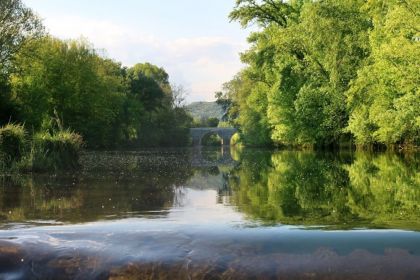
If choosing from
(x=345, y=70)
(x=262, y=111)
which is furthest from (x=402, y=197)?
(x=262, y=111)

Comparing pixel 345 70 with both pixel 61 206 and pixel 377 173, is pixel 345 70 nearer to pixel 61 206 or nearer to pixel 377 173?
pixel 377 173

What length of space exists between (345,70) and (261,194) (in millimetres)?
28607

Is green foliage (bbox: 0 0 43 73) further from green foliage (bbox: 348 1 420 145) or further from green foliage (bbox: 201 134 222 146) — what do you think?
green foliage (bbox: 201 134 222 146)

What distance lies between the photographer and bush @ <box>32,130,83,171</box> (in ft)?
66.8

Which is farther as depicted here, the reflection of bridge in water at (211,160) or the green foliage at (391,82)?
the reflection of bridge in water at (211,160)

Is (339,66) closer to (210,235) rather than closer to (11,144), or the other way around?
(11,144)

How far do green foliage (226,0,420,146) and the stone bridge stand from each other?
2264 inches

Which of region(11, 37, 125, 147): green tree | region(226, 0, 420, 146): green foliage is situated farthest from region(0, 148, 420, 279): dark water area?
region(11, 37, 125, 147): green tree

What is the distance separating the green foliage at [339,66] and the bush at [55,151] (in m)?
18.5

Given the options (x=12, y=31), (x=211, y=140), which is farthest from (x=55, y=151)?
(x=211, y=140)

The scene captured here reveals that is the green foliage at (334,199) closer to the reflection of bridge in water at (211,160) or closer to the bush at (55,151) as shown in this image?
the bush at (55,151)

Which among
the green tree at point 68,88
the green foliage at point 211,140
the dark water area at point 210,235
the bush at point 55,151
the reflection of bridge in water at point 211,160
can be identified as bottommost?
the dark water area at point 210,235

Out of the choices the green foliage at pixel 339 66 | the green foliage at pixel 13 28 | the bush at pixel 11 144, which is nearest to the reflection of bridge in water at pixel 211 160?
the green foliage at pixel 339 66

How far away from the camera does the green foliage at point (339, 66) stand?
99.5 ft
